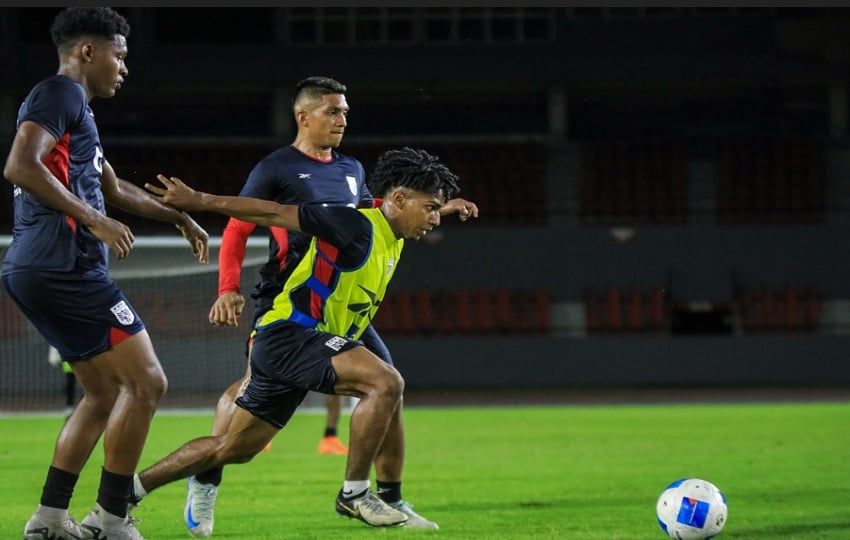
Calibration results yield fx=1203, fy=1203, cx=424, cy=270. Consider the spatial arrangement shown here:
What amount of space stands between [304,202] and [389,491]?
1433 millimetres

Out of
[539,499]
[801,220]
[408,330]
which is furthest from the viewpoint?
[801,220]

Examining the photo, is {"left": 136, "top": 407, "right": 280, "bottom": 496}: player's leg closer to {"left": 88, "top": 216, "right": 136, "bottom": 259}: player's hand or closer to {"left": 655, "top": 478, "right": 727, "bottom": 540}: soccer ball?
{"left": 88, "top": 216, "right": 136, "bottom": 259}: player's hand

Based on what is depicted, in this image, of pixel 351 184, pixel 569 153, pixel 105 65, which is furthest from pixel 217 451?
pixel 569 153

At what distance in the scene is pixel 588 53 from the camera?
893 inches

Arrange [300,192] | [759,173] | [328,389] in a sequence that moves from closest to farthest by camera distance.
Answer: [328,389], [300,192], [759,173]

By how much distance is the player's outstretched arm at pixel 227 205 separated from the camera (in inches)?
178

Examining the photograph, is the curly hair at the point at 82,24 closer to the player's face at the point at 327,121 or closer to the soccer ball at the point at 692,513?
the player's face at the point at 327,121

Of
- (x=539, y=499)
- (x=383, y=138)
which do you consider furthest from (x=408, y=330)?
(x=539, y=499)

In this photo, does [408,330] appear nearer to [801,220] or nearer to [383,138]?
[383,138]

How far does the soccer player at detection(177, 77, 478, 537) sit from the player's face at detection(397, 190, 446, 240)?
0.52 meters

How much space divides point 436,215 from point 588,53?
18.2m

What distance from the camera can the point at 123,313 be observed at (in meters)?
4.43

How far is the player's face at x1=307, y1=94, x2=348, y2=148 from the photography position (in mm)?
5867

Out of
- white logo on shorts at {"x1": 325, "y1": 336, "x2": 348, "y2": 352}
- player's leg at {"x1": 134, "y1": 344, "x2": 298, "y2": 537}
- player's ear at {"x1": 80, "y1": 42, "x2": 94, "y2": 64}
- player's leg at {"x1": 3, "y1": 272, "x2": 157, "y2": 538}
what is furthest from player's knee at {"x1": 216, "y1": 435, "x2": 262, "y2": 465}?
player's ear at {"x1": 80, "y1": 42, "x2": 94, "y2": 64}
